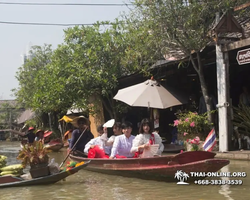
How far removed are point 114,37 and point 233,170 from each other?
1065cm

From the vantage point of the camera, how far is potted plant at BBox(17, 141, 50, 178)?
8.16m

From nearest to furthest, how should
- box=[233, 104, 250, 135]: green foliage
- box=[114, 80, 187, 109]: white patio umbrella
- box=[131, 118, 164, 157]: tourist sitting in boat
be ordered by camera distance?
box=[131, 118, 164, 157]: tourist sitting in boat, box=[233, 104, 250, 135]: green foliage, box=[114, 80, 187, 109]: white patio umbrella

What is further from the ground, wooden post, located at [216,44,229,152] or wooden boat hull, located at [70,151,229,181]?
wooden post, located at [216,44,229,152]

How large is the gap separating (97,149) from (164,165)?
2846 mm

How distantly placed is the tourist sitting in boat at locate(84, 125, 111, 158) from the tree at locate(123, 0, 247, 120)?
147 inches

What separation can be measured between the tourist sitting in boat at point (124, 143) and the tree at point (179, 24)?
4.17 m

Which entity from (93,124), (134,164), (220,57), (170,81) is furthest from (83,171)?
(93,124)

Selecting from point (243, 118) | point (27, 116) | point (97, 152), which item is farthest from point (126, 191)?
point (27, 116)

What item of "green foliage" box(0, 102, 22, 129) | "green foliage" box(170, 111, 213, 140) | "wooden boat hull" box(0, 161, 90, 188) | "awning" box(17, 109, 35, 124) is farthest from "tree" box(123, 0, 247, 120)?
"green foliage" box(0, 102, 22, 129)

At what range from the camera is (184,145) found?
12922 mm

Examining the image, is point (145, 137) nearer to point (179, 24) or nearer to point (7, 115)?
point (179, 24)

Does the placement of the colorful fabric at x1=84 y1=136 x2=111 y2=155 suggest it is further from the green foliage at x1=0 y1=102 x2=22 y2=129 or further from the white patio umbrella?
the green foliage at x1=0 y1=102 x2=22 y2=129

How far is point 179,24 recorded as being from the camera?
1217 cm

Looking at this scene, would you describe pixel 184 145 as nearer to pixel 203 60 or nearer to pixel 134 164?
pixel 203 60
